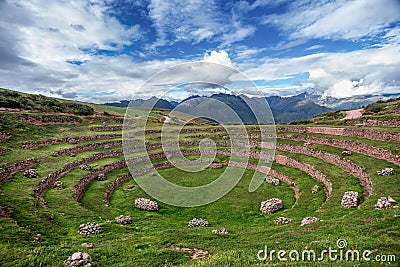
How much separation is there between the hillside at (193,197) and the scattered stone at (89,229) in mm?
Answer: 187

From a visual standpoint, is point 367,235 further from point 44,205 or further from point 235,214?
point 44,205

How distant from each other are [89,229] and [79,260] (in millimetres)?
6934

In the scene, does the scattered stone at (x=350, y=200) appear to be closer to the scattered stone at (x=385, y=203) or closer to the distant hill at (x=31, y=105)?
the scattered stone at (x=385, y=203)

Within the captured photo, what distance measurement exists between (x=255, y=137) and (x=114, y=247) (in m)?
48.1

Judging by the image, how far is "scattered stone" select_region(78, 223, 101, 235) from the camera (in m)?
20.7

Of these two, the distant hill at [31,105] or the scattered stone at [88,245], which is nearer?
the scattered stone at [88,245]

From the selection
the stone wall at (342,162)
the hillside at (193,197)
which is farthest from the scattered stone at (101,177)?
the stone wall at (342,162)

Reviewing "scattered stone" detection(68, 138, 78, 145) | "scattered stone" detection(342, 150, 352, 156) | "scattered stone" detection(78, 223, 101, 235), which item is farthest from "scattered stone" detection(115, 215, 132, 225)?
"scattered stone" detection(68, 138, 78, 145)

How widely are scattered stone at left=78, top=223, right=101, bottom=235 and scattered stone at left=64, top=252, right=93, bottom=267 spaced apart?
6.13 m

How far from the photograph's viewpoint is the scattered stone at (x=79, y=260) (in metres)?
14.1

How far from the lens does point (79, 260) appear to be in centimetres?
1446

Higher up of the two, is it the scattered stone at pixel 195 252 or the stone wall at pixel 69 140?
the stone wall at pixel 69 140

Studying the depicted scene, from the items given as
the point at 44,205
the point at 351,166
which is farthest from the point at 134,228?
the point at 351,166

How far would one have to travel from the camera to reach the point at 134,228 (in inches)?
939
